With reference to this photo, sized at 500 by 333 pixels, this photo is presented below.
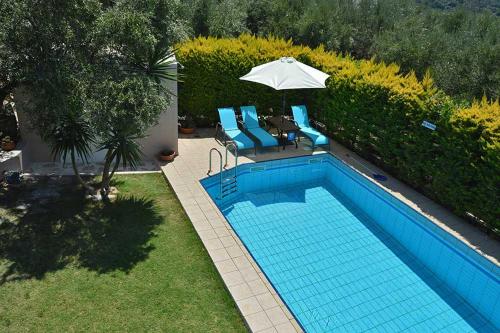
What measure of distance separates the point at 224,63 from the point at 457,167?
30.2 feet

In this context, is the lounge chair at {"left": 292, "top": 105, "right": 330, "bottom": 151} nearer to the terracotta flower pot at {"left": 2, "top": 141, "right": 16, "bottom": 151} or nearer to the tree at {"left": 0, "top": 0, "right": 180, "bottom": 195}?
the tree at {"left": 0, "top": 0, "right": 180, "bottom": 195}

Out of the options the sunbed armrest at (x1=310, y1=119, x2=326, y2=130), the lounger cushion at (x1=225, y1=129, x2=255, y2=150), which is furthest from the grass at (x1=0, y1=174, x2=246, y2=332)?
the sunbed armrest at (x1=310, y1=119, x2=326, y2=130)

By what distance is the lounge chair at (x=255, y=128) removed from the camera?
48.3 feet

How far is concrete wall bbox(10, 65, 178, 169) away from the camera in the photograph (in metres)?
12.4

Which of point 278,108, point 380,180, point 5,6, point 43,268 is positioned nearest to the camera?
point 5,6

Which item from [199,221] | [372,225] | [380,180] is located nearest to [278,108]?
[380,180]

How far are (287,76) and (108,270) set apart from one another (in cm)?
913

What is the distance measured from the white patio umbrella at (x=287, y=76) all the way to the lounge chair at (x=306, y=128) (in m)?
1.84

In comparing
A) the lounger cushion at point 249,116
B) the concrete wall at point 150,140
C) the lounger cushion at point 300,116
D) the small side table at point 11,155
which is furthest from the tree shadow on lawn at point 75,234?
the lounger cushion at point 300,116

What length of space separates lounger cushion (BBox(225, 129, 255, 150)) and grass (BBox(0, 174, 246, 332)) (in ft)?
12.5

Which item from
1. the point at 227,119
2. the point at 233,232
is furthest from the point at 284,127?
the point at 233,232

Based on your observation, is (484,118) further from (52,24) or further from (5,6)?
(5,6)

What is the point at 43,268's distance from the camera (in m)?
8.41

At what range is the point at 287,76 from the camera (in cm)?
1452
